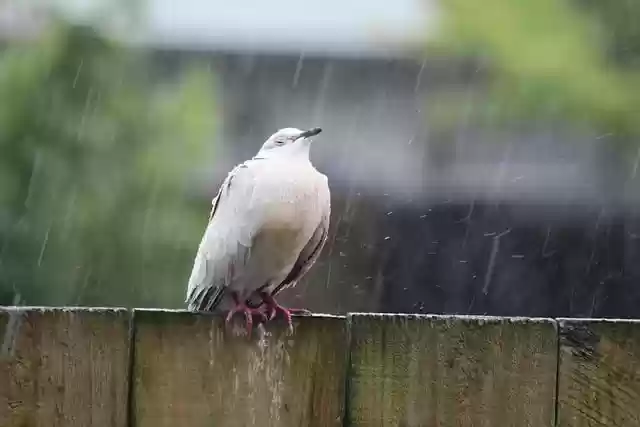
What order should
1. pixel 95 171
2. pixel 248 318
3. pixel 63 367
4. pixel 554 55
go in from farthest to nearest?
pixel 554 55 → pixel 95 171 → pixel 248 318 → pixel 63 367

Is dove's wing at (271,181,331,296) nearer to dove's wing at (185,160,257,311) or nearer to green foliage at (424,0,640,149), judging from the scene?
dove's wing at (185,160,257,311)

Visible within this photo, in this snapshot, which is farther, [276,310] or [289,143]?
[289,143]

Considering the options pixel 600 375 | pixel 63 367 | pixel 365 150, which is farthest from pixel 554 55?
pixel 63 367

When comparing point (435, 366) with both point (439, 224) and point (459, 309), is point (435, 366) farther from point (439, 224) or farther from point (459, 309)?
point (439, 224)

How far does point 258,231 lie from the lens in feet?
4.05

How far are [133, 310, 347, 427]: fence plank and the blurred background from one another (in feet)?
2.36

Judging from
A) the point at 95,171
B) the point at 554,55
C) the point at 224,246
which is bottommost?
the point at 224,246

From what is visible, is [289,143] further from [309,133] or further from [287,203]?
[287,203]

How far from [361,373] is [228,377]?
12 cm

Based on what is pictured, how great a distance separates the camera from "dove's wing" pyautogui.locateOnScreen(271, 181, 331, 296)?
1.28 m

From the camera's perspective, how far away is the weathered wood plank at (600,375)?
77cm

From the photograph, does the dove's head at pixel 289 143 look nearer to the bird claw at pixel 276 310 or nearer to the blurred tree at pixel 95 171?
the bird claw at pixel 276 310

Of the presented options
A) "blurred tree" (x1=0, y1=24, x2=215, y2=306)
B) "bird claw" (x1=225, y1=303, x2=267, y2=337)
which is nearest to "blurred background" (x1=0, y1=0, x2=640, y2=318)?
"blurred tree" (x1=0, y1=24, x2=215, y2=306)

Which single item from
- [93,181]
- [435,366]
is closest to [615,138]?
[93,181]
